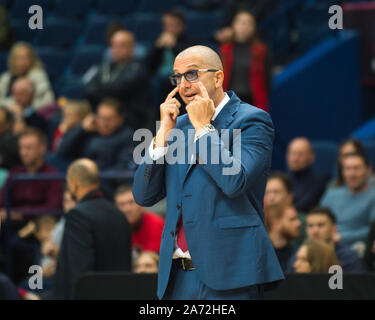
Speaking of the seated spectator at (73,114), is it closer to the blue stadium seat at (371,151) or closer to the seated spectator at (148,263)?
the blue stadium seat at (371,151)

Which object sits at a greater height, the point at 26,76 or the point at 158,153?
the point at 26,76

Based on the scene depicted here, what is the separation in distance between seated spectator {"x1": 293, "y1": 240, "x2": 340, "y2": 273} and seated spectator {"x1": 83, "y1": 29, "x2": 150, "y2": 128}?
286 cm

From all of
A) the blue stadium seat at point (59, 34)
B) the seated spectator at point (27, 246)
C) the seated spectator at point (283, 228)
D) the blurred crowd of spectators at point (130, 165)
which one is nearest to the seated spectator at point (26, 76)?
the blurred crowd of spectators at point (130, 165)

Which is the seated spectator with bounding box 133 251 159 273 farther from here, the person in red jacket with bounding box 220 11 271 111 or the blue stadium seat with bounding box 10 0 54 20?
the blue stadium seat with bounding box 10 0 54 20

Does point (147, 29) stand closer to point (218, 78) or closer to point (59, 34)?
point (59, 34)

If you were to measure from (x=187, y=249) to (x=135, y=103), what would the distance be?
16.0ft

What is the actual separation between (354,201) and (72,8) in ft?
18.7

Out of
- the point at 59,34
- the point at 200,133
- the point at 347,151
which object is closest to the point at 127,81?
the point at 347,151

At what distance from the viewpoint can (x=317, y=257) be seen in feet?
17.2

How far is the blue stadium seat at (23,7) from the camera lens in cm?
1083

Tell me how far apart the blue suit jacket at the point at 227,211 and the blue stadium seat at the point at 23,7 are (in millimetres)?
8079

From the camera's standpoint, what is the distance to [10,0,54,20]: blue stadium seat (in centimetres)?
1083
